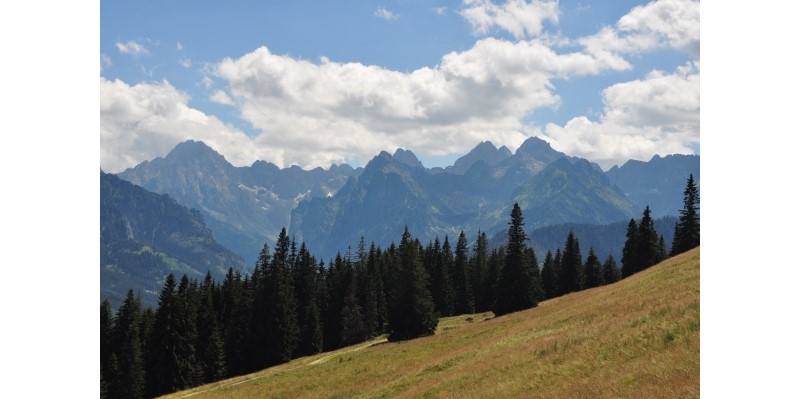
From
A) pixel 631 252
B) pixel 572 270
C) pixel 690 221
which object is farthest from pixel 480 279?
pixel 690 221

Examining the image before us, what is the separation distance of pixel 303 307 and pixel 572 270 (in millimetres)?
56589

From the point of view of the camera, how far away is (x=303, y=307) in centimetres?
9900

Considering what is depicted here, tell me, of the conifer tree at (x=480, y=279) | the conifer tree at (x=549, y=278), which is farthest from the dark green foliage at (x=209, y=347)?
the conifer tree at (x=549, y=278)

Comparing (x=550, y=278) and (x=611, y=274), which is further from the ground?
(x=611, y=274)

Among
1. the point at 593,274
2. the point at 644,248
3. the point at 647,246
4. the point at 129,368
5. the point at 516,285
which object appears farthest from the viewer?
the point at 593,274

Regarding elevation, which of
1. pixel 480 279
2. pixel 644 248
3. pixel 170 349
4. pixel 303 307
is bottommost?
pixel 170 349

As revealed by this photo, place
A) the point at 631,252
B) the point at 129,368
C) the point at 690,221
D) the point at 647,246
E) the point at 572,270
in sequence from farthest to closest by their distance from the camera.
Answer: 1. the point at 572,270
2. the point at 631,252
3. the point at 647,246
4. the point at 690,221
5. the point at 129,368

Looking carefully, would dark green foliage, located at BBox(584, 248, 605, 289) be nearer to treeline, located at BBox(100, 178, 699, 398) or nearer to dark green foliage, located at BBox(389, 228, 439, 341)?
treeline, located at BBox(100, 178, 699, 398)

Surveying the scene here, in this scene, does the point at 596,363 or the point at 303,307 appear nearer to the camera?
the point at 596,363

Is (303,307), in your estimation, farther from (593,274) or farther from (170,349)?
(593,274)

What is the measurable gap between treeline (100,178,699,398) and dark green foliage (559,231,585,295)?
216 mm

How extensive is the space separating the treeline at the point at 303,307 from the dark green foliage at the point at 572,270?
8.5 inches
